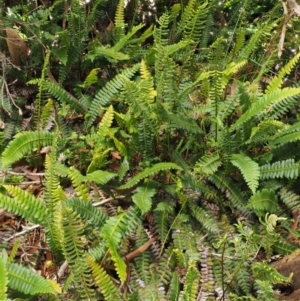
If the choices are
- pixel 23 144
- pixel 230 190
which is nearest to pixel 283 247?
pixel 230 190

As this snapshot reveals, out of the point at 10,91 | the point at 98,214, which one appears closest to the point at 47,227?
the point at 98,214

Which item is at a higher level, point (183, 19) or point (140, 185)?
point (183, 19)

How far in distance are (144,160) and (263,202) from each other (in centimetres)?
76

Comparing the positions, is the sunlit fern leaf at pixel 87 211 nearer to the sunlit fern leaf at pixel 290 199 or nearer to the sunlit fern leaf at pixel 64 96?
the sunlit fern leaf at pixel 64 96

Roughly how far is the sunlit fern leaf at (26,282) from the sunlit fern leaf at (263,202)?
1.17m

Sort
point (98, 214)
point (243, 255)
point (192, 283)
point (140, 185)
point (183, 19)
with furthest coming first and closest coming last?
point (183, 19), point (140, 185), point (98, 214), point (243, 255), point (192, 283)

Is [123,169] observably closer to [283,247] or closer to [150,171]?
[150,171]

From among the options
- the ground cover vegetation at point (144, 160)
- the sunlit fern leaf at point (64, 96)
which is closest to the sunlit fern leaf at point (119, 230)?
the ground cover vegetation at point (144, 160)

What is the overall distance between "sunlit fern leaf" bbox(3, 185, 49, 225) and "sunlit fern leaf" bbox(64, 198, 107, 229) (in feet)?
0.48

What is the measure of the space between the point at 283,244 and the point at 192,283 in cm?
73

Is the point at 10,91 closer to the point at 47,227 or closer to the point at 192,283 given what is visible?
the point at 47,227

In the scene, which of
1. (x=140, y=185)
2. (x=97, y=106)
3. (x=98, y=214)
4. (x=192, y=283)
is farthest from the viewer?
(x=97, y=106)

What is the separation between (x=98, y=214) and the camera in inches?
96.5

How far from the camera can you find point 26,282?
2107 mm
